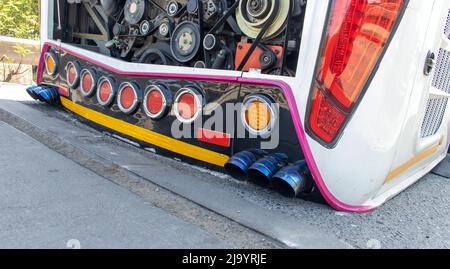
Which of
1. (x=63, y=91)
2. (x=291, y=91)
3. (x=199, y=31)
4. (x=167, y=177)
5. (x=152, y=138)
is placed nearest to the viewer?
(x=291, y=91)

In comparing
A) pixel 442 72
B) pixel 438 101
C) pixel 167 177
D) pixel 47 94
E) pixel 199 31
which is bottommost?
pixel 167 177

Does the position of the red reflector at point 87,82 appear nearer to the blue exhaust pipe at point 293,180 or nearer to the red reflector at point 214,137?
the red reflector at point 214,137

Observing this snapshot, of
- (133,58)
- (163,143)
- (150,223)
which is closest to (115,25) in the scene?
(133,58)

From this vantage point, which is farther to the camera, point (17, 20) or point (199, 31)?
point (17, 20)

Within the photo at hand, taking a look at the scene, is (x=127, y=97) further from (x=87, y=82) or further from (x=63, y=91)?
(x=63, y=91)

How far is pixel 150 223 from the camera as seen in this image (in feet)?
6.40

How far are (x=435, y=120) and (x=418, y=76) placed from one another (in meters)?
0.91

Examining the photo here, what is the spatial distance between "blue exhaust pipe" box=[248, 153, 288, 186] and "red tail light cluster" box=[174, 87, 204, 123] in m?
0.67

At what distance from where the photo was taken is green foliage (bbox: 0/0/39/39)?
30.9ft

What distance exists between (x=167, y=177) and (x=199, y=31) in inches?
45.4

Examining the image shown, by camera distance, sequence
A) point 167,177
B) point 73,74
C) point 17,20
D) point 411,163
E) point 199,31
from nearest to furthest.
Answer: point 167,177, point 411,163, point 199,31, point 73,74, point 17,20

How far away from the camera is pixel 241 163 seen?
236 centimetres

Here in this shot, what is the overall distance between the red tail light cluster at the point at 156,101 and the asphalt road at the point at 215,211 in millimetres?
363

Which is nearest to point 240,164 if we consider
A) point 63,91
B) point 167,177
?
point 167,177
